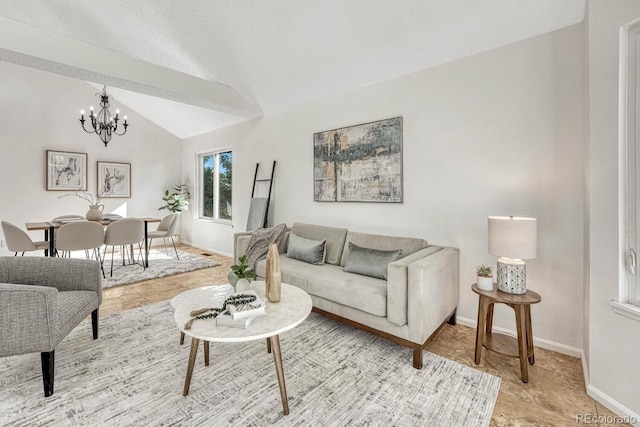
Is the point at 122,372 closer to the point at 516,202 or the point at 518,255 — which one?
the point at 518,255

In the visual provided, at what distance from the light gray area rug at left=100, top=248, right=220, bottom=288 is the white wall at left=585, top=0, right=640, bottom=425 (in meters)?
4.52

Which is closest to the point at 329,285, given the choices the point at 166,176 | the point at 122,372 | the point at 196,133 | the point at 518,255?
the point at 518,255

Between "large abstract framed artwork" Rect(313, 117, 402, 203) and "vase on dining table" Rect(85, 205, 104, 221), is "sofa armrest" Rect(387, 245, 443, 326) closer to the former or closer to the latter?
"large abstract framed artwork" Rect(313, 117, 402, 203)

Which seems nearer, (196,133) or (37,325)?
(37,325)

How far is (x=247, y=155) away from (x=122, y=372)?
Answer: 12.2ft

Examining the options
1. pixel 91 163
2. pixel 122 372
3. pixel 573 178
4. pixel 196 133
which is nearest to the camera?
pixel 122 372

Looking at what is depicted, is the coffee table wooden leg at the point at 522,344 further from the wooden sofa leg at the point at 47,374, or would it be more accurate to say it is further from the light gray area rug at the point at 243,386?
the wooden sofa leg at the point at 47,374

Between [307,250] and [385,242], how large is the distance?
84cm

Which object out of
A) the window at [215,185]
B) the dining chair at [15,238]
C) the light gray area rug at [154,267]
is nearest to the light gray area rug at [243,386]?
the light gray area rug at [154,267]

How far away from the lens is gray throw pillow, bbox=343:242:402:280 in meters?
2.47

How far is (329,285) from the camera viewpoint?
2461 millimetres

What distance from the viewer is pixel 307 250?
3.12 meters

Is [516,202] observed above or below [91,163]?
below

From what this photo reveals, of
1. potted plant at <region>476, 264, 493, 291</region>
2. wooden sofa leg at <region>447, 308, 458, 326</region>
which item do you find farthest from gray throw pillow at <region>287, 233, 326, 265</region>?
potted plant at <region>476, 264, 493, 291</region>
